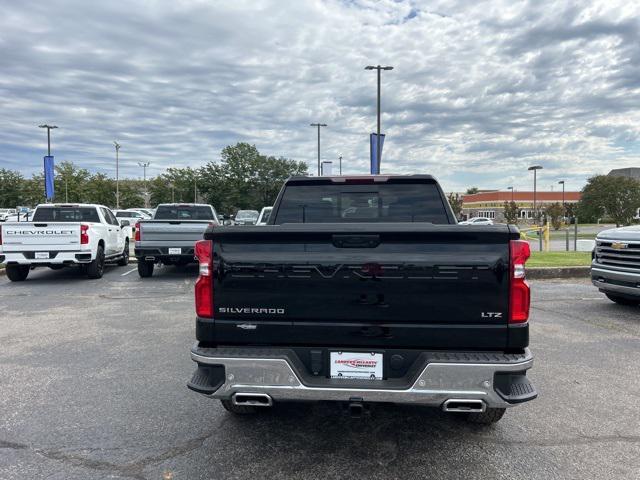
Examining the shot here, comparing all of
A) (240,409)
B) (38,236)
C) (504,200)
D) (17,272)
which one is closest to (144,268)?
(38,236)

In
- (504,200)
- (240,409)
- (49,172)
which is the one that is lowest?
(240,409)

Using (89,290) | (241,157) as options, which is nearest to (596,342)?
(89,290)

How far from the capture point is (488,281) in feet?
9.22

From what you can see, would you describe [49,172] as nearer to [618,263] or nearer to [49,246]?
[49,246]

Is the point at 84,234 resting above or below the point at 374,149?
below

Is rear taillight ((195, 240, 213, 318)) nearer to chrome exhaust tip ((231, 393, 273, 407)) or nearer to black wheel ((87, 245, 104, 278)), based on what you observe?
chrome exhaust tip ((231, 393, 273, 407))

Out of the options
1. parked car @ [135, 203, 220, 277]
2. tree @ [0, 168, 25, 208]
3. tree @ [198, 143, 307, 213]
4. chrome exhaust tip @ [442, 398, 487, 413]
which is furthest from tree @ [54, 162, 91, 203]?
chrome exhaust tip @ [442, 398, 487, 413]

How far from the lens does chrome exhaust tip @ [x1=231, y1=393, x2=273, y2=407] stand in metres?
2.91

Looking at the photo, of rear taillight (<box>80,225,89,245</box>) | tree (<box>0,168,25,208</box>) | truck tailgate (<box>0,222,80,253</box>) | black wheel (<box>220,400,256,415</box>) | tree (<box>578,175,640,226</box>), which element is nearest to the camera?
black wheel (<box>220,400,256,415</box>)

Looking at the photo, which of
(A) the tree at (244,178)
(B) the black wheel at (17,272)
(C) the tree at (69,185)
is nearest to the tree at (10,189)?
(C) the tree at (69,185)

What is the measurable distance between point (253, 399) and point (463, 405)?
1238mm

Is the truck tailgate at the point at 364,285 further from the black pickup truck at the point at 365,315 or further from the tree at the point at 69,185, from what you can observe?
the tree at the point at 69,185

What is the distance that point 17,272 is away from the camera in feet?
37.6

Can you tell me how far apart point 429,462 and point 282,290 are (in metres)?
1.47
